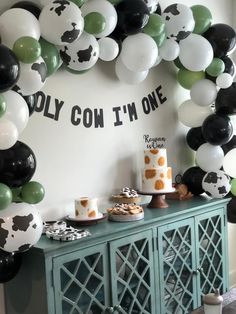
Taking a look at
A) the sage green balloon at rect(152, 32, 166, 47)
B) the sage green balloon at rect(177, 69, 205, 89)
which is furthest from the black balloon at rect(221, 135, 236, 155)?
the sage green balloon at rect(152, 32, 166, 47)

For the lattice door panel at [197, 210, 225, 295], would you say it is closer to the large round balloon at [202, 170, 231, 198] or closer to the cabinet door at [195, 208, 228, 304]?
the cabinet door at [195, 208, 228, 304]

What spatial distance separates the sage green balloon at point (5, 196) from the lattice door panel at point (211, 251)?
52.0 inches

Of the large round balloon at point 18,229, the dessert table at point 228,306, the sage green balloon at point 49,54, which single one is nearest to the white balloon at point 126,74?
the sage green balloon at point 49,54

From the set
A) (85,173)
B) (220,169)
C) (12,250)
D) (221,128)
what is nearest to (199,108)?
(221,128)

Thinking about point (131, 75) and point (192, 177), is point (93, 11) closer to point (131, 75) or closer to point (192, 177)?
point (131, 75)

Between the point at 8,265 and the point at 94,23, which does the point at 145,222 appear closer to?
the point at 8,265

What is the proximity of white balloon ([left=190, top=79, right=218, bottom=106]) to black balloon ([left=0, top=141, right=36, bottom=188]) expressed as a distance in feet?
4.26

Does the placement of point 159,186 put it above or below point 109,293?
above

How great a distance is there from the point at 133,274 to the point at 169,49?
1251mm

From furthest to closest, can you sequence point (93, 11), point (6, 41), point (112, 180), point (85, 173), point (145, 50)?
1. point (112, 180)
2. point (85, 173)
3. point (145, 50)
4. point (93, 11)
5. point (6, 41)

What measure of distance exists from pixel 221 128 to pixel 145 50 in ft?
2.44

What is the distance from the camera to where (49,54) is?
1894 millimetres

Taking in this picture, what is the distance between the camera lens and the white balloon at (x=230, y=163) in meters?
2.73

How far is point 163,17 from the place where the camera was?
245 centimetres
